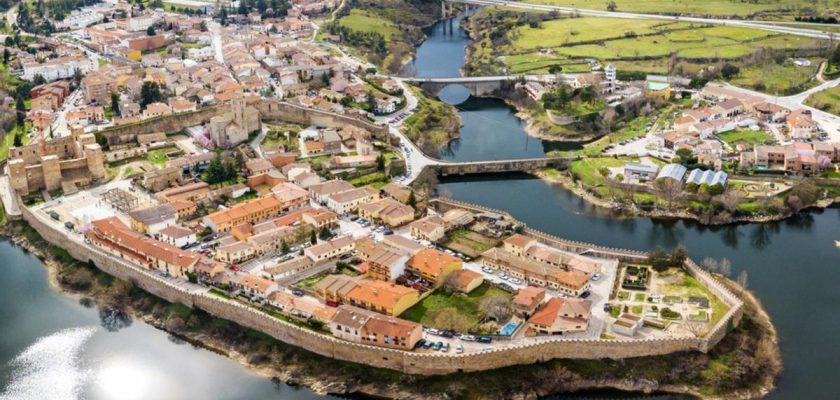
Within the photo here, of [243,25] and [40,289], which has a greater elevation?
[243,25]

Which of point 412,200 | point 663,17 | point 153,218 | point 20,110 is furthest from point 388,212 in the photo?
point 663,17

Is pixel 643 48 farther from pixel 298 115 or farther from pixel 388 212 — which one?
pixel 388 212

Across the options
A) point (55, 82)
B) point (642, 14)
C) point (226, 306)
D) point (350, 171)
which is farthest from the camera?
point (642, 14)

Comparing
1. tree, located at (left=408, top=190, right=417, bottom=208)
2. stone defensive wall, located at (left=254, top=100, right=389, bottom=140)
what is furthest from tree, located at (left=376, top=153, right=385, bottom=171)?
stone defensive wall, located at (left=254, top=100, right=389, bottom=140)

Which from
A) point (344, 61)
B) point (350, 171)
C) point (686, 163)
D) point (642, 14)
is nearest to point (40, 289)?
point (350, 171)

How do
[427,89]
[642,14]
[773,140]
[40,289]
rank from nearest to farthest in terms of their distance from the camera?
[40,289] → [773,140] → [427,89] → [642,14]

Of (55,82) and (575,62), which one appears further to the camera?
(575,62)

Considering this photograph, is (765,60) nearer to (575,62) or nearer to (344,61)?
(575,62)
